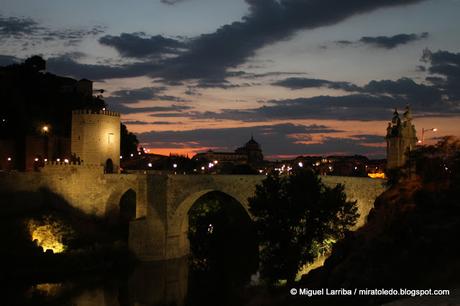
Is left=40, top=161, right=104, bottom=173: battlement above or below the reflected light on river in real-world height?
above

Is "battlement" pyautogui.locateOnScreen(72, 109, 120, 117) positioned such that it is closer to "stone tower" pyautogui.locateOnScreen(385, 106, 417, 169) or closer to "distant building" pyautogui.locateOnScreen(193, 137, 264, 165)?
"stone tower" pyautogui.locateOnScreen(385, 106, 417, 169)

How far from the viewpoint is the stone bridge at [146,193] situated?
4350 centimetres

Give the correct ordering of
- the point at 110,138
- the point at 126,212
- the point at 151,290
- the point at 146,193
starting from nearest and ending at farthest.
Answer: the point at 151,290 → the point at 146,193 → the point at 110,138 → the point at 126,212

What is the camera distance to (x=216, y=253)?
1777 inches

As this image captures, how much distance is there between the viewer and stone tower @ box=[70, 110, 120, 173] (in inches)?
1998

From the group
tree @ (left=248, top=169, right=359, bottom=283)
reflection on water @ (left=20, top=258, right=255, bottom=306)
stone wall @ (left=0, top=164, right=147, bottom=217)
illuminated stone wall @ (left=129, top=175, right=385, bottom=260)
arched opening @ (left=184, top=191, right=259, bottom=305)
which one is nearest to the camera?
tree @ (left=248, top=169, right=359, bottom=283)

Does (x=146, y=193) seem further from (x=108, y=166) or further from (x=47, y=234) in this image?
(x=108, y=166)

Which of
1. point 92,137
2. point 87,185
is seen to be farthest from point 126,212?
point 92,137

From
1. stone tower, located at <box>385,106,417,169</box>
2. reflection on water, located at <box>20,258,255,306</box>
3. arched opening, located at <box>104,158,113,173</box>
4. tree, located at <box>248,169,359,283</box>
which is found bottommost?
reflection on water, located at <box>20,258,255,306</box>

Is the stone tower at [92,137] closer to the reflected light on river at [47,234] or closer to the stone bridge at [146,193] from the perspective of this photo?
the stone bridge at [146,193]

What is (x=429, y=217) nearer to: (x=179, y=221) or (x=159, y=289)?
(x=159, y=289)

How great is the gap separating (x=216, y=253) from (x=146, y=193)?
6.75 m

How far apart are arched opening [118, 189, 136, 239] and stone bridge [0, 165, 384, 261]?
1060mm

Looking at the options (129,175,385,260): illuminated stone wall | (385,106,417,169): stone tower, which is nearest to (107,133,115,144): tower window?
(129,175,385,260): illuminated stone wall
